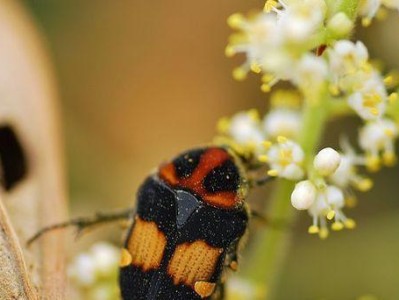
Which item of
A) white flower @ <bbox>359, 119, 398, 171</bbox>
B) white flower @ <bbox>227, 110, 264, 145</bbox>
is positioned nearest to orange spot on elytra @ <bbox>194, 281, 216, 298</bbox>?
white flower @ <bbox>227, 110, 264, 145</bbox>

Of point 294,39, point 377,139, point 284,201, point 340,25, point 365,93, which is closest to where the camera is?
point 294,39

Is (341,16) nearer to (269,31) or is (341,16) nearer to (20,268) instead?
(269,31)

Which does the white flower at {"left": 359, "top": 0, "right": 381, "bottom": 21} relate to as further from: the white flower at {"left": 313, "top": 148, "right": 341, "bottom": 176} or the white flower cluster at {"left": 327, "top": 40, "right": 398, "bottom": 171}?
the white flower at {"left": 313, "top": 148, "right": 341, "bottom": 176}

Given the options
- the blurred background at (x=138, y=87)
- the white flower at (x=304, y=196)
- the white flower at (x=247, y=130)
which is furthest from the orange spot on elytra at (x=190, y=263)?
the blurred background at (x=138, y=87)

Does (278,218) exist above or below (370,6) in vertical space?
below

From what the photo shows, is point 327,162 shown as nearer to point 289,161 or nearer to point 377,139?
point 289,161

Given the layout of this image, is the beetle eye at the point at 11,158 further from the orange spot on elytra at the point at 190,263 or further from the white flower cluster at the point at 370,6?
the white flower cluster at the point at 370,6

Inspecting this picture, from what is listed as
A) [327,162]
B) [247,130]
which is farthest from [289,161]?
[247,130]
